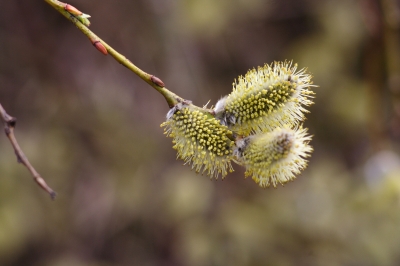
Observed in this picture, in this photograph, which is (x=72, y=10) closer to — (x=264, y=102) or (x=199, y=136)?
(x=199, y=136)

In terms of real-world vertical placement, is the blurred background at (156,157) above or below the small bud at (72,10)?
above

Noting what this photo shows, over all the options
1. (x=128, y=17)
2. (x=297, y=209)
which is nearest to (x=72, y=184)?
(x=128, y=17)

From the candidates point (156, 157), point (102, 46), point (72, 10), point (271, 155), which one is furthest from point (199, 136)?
point (156, 157)

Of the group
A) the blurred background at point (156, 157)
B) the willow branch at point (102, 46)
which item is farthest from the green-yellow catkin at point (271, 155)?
the blurred background at point (156, 157)

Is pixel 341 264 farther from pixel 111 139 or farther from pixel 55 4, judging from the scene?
pixel 55 4

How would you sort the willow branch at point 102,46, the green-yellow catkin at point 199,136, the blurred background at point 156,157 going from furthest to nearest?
the blurred background at point 156,157 → the green-yellow catkin at point 199,136 → the willow branch at point 102,46

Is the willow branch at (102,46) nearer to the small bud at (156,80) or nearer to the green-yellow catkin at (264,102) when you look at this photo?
the small bud at (156,80)

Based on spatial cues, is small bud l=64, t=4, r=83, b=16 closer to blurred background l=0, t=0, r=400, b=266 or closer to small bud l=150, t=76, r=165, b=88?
small bud l=150, t=76, r=165, b=88
